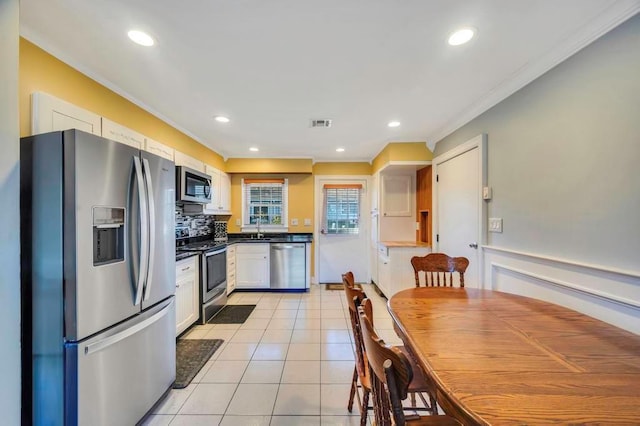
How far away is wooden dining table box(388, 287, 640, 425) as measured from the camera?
704 millimetres

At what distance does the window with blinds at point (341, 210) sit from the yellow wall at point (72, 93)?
2877mm

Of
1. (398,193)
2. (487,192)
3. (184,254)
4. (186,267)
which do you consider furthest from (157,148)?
(398,193)

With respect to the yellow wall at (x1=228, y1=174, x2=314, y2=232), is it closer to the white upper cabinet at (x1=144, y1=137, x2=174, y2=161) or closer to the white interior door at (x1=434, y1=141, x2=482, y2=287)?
the white upper cabinet at (x1=144, y1=137, x2=174, y2=161)

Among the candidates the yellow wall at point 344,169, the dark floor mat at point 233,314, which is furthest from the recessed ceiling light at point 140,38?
the yellow wall at point 344,169

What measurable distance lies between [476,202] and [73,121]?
340cm

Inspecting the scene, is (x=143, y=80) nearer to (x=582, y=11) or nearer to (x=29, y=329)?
(x=29, y=329)

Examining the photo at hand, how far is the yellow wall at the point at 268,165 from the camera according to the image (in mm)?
4645

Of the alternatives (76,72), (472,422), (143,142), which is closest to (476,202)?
(472,422)

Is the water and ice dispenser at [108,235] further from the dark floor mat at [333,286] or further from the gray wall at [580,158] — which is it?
the dark floor mat at [333,286]

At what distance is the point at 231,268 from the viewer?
412 centimetres

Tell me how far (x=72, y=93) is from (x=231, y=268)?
9.59 ft

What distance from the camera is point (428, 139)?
11.7ft

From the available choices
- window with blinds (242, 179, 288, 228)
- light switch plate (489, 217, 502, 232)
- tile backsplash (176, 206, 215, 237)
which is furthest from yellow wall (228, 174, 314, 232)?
light switch plate (489, 217, 502, 232)

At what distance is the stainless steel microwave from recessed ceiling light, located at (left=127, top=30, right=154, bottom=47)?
1.52 m
